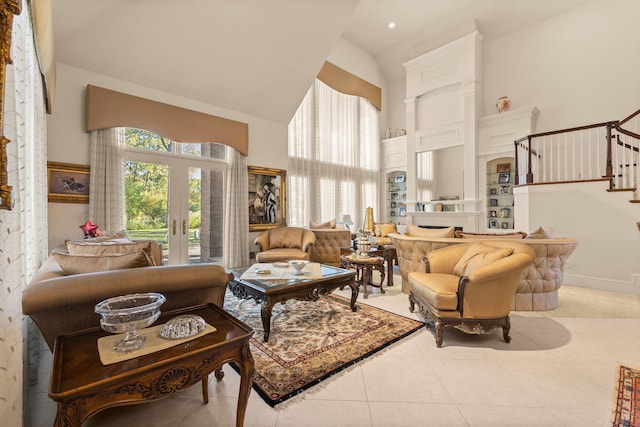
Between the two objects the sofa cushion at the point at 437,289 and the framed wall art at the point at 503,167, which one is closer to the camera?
the sofa cushion at the point at 437,289

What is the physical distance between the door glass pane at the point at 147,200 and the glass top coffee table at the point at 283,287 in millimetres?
2479

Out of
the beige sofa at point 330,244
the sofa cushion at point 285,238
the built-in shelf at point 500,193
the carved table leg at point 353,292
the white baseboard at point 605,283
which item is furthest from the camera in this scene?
the built-in shelf at point 500,193

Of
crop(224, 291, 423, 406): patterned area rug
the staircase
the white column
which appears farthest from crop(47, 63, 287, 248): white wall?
the staircase

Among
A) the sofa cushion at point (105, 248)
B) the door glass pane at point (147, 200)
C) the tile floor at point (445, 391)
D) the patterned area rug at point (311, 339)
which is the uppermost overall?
the door glass pane at point (147, 200)

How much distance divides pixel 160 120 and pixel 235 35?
186cm

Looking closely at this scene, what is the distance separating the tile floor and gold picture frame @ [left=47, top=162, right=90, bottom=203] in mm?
2338

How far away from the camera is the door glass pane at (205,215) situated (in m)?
5.13

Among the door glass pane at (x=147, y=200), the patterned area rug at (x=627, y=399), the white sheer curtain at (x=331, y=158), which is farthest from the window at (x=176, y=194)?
the patterned area rug at (x=627, y=399)

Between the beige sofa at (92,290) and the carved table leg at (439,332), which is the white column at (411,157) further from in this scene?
the beige sofa at (92,290)

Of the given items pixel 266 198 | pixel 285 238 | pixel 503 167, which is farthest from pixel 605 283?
pixel 266 198

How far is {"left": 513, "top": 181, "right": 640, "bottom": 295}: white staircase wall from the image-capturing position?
4.21 metres

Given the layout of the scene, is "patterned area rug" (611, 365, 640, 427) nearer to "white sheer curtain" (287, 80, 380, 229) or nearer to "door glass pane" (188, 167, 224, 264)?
"door glass pane" (188, 167, 224, 264)

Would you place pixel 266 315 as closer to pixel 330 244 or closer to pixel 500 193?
pixel 330 244

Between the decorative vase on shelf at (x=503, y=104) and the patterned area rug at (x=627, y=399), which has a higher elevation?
the decorative vase on shelf at (x=503, y=104)
